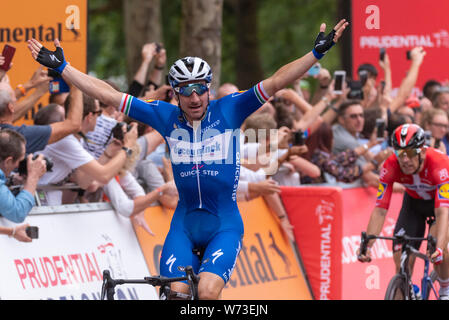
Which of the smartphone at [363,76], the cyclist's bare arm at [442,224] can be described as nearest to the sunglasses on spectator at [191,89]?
the cyclist's bare arm at [442,224]

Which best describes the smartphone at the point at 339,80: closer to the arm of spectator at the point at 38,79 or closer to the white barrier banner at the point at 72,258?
the white barrier banner at the point at 72,258

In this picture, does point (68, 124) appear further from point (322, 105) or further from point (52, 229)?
point (322, 105)

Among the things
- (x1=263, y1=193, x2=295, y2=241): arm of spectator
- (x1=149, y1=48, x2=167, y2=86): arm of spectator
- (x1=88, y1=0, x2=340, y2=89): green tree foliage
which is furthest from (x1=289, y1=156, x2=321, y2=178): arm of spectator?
(x1=88, y1=0, x2=340, y2=89): green tree foliage

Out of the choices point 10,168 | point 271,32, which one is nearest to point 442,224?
point 10,168

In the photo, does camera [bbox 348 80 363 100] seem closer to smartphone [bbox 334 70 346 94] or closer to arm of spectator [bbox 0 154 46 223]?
smartphone [bbox 334 70 346 94]

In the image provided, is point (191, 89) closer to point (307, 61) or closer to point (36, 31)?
point (307, 61)

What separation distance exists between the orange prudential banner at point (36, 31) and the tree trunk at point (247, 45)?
1503cm

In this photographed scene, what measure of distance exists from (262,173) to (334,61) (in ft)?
74.6

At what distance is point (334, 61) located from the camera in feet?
106

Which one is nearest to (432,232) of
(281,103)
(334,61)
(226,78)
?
(281,103)

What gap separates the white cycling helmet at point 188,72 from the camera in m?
6.66

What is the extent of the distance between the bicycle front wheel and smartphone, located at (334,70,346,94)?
301cm

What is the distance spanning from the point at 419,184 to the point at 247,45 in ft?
50.9
